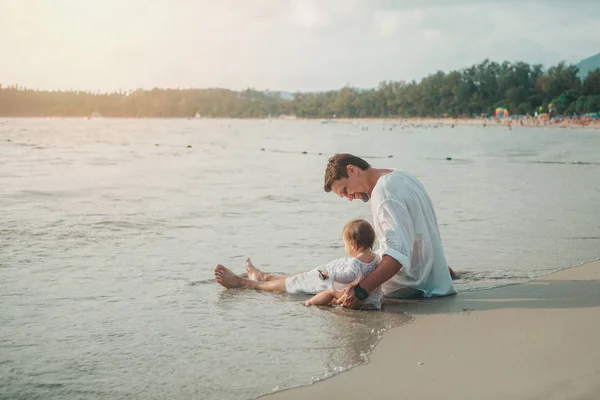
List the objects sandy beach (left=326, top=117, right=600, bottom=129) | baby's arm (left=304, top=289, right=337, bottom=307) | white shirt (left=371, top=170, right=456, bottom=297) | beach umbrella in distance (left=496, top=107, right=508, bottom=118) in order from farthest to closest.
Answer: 1. beach umbrella in distance (left=496, top=107, right=508, bottom=118)
2. sandy beach (left=326, top=117, right=600, bottom=129)
3. baby's arm (left=304, top=289, right=337, bottom=307)
4. white shirt (left=371, top=170, right=456, bottom=297)

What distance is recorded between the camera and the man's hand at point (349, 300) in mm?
5309

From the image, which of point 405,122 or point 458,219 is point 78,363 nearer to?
point 458,219

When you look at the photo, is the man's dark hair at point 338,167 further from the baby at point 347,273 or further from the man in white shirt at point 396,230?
the baby at point 347,273

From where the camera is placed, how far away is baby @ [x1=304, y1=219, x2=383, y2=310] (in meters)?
5.37

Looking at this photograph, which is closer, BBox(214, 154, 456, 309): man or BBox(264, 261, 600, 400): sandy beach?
BBox(264, 261, 600, 400): sandy beach

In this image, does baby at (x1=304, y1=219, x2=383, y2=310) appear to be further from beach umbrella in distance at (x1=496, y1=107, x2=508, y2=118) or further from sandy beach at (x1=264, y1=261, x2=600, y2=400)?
beach umbrella in distance at (x1=496, y1=107, x2=508, y2=118)

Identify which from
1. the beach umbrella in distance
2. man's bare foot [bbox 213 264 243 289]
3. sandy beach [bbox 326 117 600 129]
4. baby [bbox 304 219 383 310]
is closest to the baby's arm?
baby [bbox 304 219 383 310]

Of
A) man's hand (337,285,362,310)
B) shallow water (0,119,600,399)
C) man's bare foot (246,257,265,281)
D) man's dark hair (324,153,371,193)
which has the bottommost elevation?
shallow water (0,119,600,399)

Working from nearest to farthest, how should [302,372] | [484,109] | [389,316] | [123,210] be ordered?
[302,372] < [389,316] < [123,210] < [484,109]

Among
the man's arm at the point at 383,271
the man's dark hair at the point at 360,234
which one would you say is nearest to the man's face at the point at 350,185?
the man's dark hair at the point at 360,234

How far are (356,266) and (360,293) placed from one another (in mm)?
225

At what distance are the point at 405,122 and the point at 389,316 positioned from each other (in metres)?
173

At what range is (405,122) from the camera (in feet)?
575

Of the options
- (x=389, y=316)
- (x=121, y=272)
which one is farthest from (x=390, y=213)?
(x=121, y=272)
